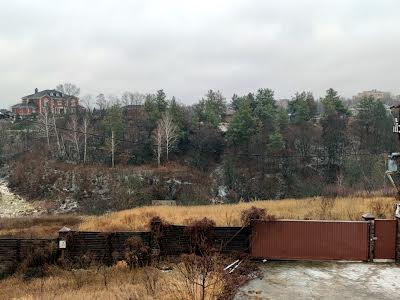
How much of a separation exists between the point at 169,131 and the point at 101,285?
40298mm

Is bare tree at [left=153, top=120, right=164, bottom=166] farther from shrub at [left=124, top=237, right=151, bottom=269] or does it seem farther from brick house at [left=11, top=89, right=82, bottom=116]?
shrub at [left=124, top=237, right=151, bottom=269]

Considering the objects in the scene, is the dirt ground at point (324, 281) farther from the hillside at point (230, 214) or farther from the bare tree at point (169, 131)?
the bare tree at point (169, 131)

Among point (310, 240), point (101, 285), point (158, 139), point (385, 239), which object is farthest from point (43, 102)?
point (385, 239)

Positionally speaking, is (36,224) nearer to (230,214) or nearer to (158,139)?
(230,214)

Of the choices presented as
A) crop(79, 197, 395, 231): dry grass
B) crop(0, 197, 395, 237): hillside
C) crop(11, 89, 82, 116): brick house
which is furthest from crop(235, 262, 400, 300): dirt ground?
crop(11, 89, 82, 116): brick house

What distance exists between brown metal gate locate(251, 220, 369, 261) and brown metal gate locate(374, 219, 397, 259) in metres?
0.37

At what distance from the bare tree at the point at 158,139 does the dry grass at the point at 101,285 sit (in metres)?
37.1

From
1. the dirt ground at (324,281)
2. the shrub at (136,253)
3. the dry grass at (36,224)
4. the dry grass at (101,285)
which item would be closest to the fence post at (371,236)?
the dirt ground at (324,281)

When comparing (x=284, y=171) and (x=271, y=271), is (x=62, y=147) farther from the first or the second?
(x=271, y=271)

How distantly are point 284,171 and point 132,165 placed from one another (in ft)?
59.7

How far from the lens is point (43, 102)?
266 ft

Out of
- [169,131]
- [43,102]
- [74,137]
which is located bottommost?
[74,137]

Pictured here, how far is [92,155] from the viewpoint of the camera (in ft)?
180

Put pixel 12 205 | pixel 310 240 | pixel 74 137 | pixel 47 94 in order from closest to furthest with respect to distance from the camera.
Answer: pixel 310 240 → pixel 12 205 → pixel 74 137 → pixel 47 94
